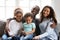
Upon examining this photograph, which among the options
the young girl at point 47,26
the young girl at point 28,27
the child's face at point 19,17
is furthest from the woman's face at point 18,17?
the young girl at point 47,26

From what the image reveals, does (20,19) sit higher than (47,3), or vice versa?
(47,3)

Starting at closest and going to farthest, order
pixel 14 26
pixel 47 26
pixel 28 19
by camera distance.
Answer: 1. pixel 47 26
2. pixel 28 19
3. pixel 14 26

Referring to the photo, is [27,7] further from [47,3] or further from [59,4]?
[59,4]

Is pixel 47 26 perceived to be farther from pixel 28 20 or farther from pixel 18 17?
pixel 18 17

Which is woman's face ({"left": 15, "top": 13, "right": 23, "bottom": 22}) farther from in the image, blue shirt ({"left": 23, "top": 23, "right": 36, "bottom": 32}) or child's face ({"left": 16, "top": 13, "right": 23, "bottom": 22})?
blue shirt ({"left": 23, "top": 23, "right": 36, "bottom": 32})

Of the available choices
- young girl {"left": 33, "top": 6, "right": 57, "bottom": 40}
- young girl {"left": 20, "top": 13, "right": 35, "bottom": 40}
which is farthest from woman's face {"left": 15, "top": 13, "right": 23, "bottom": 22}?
young girl {"left": 33, "top": 6, "right": 57, "bottom": 40}

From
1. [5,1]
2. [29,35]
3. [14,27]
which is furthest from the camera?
[5,1]

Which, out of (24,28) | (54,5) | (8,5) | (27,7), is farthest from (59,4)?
(24,28)

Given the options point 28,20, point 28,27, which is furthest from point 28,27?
point 28,20

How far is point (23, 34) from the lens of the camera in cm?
290

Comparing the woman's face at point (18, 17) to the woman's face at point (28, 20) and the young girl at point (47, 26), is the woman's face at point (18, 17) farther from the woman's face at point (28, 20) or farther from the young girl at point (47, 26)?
the young girl at point (47, 26)

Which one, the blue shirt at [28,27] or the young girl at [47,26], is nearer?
the young girl at [47,26]

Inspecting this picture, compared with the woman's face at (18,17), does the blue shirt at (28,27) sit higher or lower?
lower

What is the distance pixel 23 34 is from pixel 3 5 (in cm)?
127
